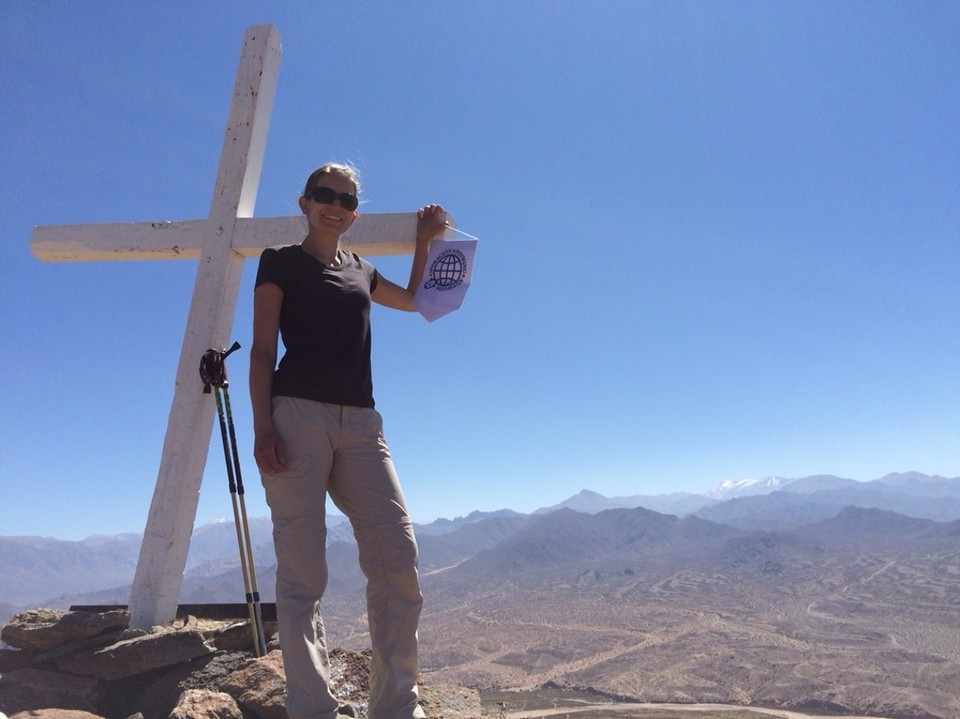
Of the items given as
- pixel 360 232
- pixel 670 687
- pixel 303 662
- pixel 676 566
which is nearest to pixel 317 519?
pixel 303 662

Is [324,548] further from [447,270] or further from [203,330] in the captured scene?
[203,330]

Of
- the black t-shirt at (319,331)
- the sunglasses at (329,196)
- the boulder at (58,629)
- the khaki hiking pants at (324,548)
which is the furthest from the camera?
the boulder at (58,629)

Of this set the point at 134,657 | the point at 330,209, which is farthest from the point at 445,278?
the point at 134,657

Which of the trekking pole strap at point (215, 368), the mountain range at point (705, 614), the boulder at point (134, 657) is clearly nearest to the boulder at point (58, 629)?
the boulder at point (134, 657)

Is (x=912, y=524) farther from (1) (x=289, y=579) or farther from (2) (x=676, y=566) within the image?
(1) (x=289, y=579)

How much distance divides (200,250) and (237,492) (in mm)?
1732

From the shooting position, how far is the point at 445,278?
3.71m

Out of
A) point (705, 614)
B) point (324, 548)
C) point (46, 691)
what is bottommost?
point (705, 614)

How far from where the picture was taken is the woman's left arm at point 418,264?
11.1 feet

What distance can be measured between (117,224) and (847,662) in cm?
5932

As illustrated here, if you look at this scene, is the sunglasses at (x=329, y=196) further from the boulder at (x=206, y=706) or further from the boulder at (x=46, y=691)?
the boulder at (x=46, y=691)

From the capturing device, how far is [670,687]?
46125 mm

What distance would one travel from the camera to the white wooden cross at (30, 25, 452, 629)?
400cm

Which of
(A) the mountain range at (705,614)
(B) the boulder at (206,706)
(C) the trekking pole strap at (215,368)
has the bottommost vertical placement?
(A) the mountain range at (705,614)
